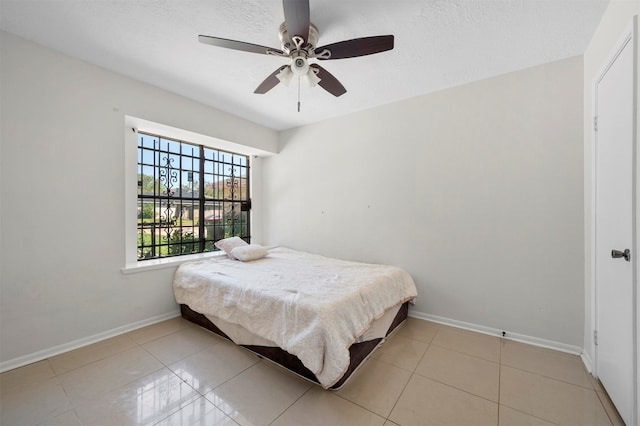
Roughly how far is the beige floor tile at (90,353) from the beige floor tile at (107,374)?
80mm

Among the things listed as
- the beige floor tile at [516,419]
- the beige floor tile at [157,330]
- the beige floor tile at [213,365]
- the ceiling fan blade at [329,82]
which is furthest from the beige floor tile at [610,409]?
the beige floor tile at [157,330]

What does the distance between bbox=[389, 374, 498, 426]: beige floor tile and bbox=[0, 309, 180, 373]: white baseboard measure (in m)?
2.59

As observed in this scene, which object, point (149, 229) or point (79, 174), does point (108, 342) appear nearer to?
point (149, 229)

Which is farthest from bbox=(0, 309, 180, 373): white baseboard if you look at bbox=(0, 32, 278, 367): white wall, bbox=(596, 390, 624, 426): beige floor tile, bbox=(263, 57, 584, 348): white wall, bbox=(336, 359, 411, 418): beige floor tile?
bbox=(596, 390, 624, 426): beige floor tile

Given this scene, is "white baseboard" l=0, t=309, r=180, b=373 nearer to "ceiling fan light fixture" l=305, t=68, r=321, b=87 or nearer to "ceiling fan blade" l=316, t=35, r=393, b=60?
"ceiling fan light fixture" l=305, t=68, r=321, b=87

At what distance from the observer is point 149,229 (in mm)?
3059

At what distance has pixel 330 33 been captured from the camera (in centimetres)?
191

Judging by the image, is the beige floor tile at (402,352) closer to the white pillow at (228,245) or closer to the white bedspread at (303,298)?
the white bedspread at (303,298)

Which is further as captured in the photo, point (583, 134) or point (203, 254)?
point (203, 254)

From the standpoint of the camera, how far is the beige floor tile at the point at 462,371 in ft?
5.65

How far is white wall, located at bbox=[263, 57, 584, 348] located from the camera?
2.20 m

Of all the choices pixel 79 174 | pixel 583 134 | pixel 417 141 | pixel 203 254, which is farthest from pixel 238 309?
pixel 583 134

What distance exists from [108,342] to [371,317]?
97.1 inches

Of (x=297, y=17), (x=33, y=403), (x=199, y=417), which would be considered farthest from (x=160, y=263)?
(x=297, y=17)
